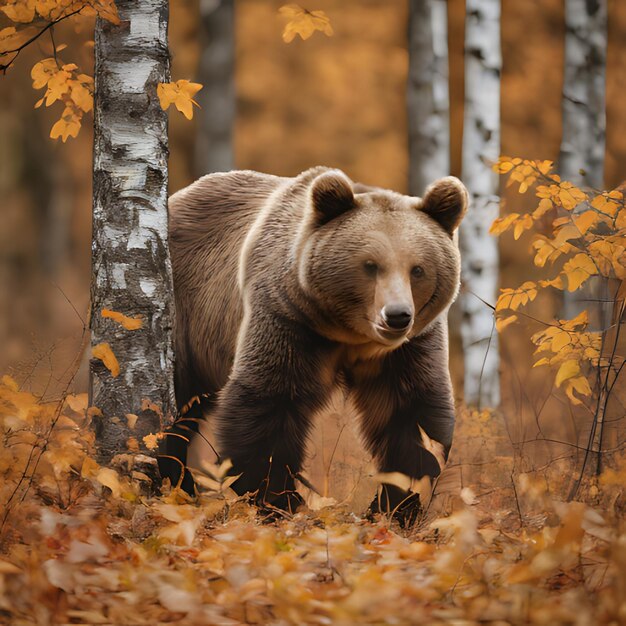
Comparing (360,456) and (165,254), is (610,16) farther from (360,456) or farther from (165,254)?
(165,254)

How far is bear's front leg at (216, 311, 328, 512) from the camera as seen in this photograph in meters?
4.66

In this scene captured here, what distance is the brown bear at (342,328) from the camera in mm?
4465

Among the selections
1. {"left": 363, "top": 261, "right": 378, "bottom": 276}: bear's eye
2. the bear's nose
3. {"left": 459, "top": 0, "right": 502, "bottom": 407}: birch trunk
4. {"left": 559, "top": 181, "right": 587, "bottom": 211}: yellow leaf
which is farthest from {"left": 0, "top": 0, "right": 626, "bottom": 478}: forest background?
the bear's nose

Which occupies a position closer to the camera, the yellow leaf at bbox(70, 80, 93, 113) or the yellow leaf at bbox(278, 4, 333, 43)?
the yellow leaf at bbox(70, 80, 93, 113)

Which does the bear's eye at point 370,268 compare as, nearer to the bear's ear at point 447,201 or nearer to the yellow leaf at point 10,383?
the bear's ear at point 447,201

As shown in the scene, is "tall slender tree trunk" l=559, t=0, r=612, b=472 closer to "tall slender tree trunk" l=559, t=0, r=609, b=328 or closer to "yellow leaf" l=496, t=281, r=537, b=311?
"tall slender tree trunk" l=559, t=0, r=609, b=328

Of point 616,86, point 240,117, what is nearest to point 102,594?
point 240,117

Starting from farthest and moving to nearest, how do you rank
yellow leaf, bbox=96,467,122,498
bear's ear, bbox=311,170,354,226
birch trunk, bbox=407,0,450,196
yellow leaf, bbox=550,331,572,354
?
birch trunk, bbox=407,0,450,196 → yellow leaf, bbox=550,331,572,354 → bear's ear, bbox=311,170,354,226 → yellow leaf, bbox=96,467,122,498

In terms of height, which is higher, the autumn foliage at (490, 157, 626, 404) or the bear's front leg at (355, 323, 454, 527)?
the autumn foliage at (490, 157, 626, 404)

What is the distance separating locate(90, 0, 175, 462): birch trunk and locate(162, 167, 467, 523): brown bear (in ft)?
1.33

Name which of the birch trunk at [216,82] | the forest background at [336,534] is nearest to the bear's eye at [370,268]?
the forest background at [336,534]

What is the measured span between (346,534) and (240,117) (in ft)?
32.9

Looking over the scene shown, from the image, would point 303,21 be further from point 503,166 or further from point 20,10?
point 20,10

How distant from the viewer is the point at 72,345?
18.3 feet
